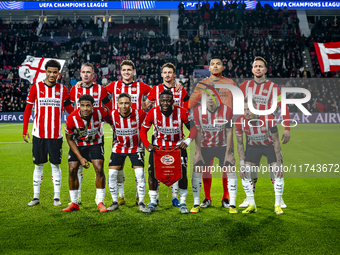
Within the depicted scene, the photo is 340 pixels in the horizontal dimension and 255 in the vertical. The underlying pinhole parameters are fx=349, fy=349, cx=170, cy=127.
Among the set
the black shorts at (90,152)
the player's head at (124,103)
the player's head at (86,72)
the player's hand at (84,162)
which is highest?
the player's head at (86,72)

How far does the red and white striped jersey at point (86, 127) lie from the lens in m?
5.07

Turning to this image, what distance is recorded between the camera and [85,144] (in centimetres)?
518

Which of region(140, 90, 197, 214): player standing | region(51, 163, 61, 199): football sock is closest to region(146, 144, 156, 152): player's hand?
region(140, 90, 197, 214): player standing

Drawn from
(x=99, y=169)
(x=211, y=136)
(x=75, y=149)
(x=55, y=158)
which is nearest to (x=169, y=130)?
(x=211, y=136)

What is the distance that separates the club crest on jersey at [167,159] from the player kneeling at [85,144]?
3.12 feet

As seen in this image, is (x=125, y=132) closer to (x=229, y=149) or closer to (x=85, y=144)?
(x=85, y=144)

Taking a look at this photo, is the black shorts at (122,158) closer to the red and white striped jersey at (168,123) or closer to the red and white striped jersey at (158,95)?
the red and white striped jersey at (168,123)

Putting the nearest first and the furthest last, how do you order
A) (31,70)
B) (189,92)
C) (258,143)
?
(258,143) < (31,70) < (189,92)

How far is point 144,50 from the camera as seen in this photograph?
A: 2659 centimetres

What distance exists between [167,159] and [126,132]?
2.37 ft

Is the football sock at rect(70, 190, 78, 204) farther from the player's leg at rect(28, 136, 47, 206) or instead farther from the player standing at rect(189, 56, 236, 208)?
the player standing at rect(189, 56, 236, 208)

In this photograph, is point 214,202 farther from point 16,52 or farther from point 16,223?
point 16,52

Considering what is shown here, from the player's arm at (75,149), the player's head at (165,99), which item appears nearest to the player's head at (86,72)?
the player's arm at (75,149)

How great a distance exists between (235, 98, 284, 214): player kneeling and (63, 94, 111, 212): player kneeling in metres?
2.02
